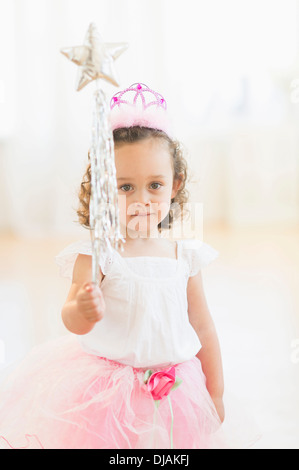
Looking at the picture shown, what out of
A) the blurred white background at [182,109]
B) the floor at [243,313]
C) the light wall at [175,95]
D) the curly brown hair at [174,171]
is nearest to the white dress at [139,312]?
the curly brown hair at [174,171]

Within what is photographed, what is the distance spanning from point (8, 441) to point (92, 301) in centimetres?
32

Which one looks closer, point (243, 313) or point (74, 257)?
point (74, 257)

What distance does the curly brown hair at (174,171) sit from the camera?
0.87 m

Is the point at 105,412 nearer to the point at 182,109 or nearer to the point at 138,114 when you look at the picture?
the point at 138,114

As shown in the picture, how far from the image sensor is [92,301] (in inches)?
28.4

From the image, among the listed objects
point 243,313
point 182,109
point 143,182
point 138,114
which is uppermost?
point 182,109

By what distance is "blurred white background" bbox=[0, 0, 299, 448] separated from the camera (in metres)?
2.64

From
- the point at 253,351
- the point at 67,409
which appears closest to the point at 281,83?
the point at 253,351

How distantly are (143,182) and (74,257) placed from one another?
0.17m

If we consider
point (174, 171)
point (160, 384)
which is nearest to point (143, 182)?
point (174, 171)

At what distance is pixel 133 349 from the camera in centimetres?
86

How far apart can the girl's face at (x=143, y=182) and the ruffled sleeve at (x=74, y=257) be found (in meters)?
0.07

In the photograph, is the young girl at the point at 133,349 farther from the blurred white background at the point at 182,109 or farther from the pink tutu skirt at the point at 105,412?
the blurred white background at the point at 182,109

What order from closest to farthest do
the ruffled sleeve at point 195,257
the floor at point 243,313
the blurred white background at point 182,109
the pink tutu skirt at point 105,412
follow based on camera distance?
the pink tutu skirt at point 105,412
the ruffled sleeve at point 195,257
the floor at point 243,313
the blurred white background at point 182,109
